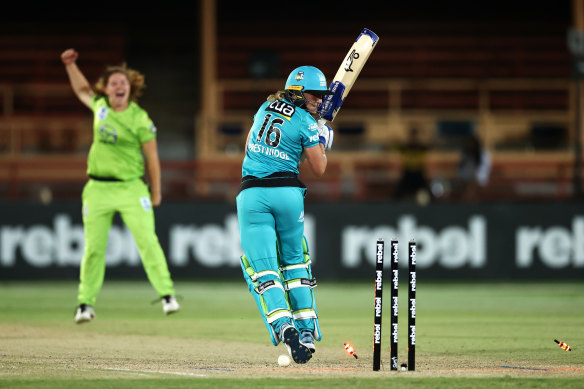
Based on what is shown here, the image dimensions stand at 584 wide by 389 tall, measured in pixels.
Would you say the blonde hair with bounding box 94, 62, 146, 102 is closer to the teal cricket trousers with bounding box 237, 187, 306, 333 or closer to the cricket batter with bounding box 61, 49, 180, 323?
the cricket batter with bounding box 61, 49, 180, 323

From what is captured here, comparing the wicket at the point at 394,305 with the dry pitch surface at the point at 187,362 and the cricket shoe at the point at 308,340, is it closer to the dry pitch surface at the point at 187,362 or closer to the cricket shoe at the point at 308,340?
the dry pitch surface at the point at 187,362

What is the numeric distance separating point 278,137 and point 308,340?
5.10 feet

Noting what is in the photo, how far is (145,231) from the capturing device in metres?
10.0

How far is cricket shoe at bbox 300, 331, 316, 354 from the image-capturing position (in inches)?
301

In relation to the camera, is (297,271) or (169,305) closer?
(297,271)

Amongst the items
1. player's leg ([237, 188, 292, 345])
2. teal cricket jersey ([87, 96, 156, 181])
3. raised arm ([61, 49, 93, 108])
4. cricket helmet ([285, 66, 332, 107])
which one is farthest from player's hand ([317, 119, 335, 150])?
raised arm ([61, 49, 93, 108])

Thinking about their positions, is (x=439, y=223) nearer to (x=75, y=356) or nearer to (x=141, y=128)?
(x=141, y=128)

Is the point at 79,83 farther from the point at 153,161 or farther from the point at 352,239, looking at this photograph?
the point at 352,239

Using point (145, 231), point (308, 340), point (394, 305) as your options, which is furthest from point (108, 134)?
point (394, 305)

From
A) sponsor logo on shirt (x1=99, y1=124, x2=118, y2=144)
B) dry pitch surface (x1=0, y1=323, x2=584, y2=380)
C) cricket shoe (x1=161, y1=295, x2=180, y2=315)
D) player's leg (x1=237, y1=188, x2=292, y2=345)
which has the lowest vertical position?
dry pitch surface (x1=0, y1=323, x2=584, y2=380)

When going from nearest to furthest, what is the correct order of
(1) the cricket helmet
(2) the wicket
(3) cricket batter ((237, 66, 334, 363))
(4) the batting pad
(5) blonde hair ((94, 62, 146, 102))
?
(2) the wicket
(4) the batting pad
(3) cricket batter ((237, 66, 334, 363))
(1) the cricket helmet
(5) blonde hair ((94, 62, 146, 102))

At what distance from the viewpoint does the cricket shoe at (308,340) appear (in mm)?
7656

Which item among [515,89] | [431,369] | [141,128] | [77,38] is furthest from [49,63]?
[431,369]

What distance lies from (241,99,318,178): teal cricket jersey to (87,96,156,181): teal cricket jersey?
252 cm
